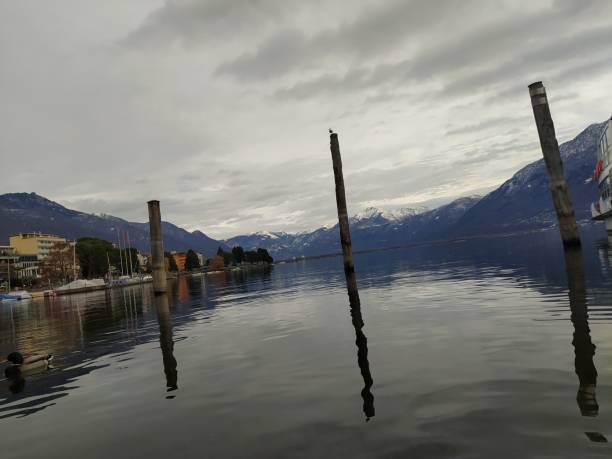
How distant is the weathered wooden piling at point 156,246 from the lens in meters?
53.2

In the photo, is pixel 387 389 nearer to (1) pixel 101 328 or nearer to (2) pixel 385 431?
(2) pixel 385 431

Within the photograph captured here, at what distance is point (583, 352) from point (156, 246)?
161 ft

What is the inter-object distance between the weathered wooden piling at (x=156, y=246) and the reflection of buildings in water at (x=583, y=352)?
44.1m

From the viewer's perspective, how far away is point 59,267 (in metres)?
169

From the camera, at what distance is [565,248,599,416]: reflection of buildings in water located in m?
7.46

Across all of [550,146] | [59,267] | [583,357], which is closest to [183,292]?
[550,146]

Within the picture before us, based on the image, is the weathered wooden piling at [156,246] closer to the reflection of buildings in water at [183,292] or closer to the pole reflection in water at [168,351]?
the reflection of buildings in water at [183,292]

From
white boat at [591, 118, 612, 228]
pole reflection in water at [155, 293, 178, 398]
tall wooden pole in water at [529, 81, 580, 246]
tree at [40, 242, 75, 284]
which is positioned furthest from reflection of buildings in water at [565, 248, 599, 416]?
tree at [40, 242, 75, 284]

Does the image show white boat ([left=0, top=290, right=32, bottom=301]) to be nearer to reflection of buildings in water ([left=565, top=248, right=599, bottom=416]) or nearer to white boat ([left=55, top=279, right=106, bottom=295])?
white boat ([left=55, top=279, right=106, bottom=295])

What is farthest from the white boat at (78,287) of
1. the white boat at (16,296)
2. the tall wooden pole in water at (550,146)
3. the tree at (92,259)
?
the tall wooden pole in water at (550,146)

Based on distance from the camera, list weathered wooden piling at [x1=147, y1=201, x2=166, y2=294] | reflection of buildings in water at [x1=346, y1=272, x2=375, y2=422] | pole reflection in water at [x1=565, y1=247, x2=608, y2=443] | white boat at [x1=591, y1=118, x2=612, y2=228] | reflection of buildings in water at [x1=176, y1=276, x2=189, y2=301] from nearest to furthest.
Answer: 1. pole reflection in water at [x1=565, y1=247, x2=608, y2=443]
2. reflection of buildings in water at [x1=346, y1=272, x2=375, y2=422]
3. reflection of buildings in water at [x1=176, y1=276, x2=189, y2=301]
4. weathered wooden piling at [x1=147, y1=201, x2=166, y2=294]
5. white boat at [x1=591, y1=118, x2=612, y2=228]

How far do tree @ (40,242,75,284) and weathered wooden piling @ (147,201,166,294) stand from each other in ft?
409

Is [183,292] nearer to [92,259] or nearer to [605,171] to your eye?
[605,171]

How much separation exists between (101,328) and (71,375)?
47.9ft
